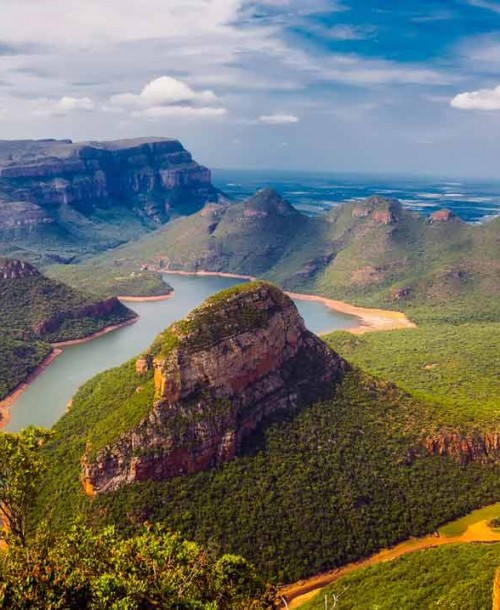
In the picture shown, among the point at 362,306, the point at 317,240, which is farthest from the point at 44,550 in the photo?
the point at 317,240

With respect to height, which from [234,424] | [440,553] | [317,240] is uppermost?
[317,240]

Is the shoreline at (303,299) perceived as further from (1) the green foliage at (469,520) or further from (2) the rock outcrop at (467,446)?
(1) the green foliage at (469,520)

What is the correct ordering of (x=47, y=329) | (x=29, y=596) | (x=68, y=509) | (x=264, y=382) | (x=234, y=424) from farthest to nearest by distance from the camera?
1. (x=47, y=329)
2. (x=264, y=382)
3. (x=234, y=424)
4. (x=68, y=509)
5. (x=29, y=596)

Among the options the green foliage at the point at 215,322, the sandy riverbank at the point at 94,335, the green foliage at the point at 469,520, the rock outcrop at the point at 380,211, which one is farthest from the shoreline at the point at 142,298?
the green foliage at the point at 469,520

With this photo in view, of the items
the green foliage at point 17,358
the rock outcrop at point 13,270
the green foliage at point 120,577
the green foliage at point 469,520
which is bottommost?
the green foliage at point 469,520

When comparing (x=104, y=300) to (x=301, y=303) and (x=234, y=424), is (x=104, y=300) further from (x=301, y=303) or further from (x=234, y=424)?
(x=234, y=424)

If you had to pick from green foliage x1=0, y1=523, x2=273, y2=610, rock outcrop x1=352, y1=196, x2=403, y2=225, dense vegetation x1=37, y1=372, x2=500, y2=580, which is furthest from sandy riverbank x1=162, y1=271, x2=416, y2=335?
green foliage x1=0, y1=523, x2=273, y2=610

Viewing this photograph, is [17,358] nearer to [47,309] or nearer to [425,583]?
[47,309]
